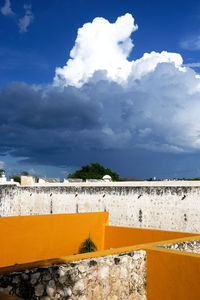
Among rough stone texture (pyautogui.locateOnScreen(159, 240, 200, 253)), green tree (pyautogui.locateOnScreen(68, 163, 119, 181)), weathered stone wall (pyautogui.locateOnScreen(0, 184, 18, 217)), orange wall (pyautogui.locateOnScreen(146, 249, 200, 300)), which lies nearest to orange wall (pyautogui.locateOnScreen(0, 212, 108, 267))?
rough stone texture (pyautogui.locateOnScreen(159, 240, 200, 253))

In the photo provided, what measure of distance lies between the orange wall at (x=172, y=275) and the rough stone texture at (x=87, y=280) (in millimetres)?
145

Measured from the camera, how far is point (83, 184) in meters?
16.0

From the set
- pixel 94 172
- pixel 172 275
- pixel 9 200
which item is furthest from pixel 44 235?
pixel 94 172

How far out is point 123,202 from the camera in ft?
46.3

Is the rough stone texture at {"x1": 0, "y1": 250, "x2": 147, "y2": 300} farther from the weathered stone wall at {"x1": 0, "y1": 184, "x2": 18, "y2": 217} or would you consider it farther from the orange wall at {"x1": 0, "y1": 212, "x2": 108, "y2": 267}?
the weathered stone wall at {"x1": 0, "y1": 184, "x2": 18, "y2": 217}

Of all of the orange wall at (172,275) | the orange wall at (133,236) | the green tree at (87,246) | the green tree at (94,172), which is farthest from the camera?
the green tree at (94,172)

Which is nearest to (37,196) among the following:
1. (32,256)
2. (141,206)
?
(141,206)

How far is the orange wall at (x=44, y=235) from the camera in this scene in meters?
9.20

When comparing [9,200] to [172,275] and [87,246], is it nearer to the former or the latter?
[87,246]

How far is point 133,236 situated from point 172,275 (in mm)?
5641

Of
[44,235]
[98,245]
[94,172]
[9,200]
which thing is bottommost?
[98,245]

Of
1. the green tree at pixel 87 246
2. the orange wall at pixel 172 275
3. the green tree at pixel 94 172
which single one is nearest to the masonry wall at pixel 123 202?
the green tree at pixel 87 246

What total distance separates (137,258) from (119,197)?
9323 mm

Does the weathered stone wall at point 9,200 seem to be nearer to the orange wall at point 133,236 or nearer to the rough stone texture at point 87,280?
the orange wall at point 133,236
